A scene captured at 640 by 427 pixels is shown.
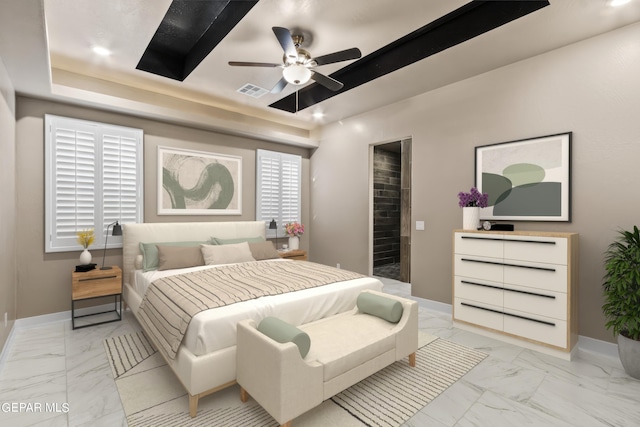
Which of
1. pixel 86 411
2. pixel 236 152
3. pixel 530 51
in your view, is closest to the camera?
pixel 86 411

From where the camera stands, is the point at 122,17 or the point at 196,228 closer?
the point at 122,17

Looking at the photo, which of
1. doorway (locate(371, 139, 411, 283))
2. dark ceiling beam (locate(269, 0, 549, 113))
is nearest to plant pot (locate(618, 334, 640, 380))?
dark ceiling beam (locate(269, 0, 549, 113))

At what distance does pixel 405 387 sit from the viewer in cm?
220

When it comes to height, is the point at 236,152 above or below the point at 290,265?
above

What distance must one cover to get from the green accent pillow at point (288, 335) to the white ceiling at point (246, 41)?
2421 mm

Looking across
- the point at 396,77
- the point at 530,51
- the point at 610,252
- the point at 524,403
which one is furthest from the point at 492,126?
the point at 524,403

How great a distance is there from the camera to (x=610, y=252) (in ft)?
8.29

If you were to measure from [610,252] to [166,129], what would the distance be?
516cm

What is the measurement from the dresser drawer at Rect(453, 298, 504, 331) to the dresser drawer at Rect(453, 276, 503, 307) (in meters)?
0.05

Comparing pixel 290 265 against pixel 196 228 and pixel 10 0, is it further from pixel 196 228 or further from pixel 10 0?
pixel 10 0

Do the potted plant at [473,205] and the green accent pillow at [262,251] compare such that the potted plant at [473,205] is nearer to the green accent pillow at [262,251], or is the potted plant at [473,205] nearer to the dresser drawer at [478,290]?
the dresser drawer at [478,290]

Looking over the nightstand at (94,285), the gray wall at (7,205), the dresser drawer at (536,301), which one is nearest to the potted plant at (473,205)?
the dresser drawer at (536,301)

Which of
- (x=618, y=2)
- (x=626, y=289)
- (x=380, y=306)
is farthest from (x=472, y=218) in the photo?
(x=618, y=2)

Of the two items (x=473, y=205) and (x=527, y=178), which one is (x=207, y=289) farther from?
(x=527, y=178)
